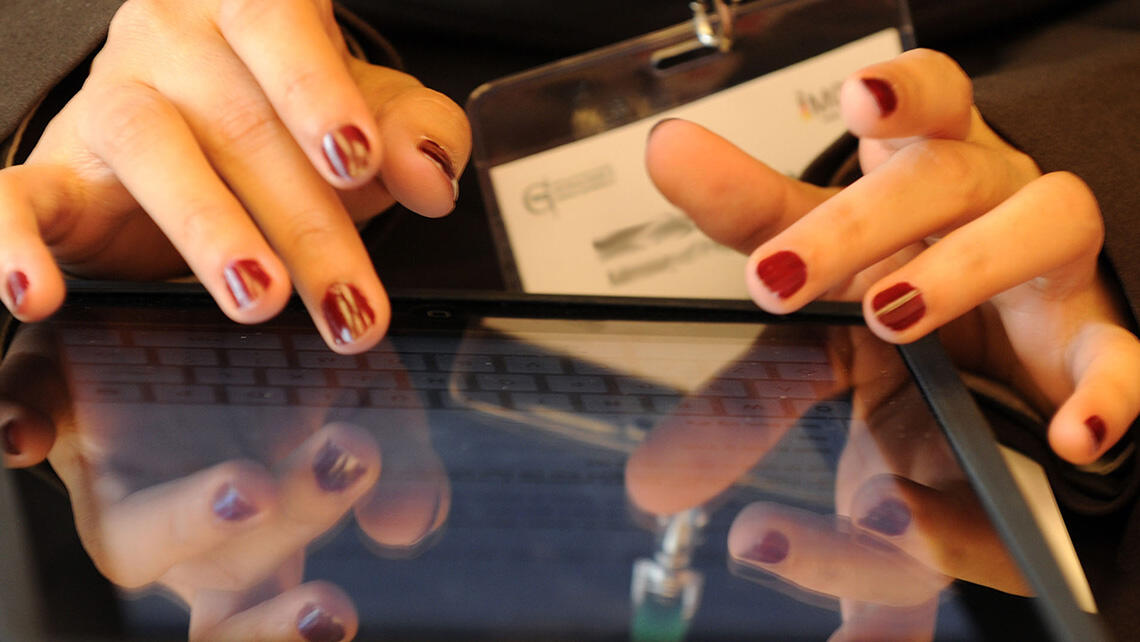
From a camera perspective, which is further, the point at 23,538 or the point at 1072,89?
the point at 1072,89

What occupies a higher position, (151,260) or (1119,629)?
(151,260)

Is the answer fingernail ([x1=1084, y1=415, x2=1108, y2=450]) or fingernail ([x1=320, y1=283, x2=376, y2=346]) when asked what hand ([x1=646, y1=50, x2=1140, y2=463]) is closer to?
fingernail ([x1=1084, y1=415, x2=1108, y2=450])

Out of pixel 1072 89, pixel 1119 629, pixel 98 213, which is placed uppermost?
pixel 98 213

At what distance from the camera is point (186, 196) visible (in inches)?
10.6

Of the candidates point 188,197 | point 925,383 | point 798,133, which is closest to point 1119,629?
point 925,383

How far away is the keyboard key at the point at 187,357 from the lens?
0.28 m

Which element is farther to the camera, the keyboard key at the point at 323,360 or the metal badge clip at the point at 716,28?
the metal badge clip at the point at 716,28

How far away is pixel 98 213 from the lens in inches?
12.2

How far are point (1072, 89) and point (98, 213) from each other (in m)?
0.38

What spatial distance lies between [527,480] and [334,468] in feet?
0.18

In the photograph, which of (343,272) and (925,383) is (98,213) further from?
(925,383)

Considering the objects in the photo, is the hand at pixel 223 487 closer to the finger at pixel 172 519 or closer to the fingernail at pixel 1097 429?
the finger at pixel 172 519

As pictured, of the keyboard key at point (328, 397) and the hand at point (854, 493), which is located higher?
the keyboard key at point (328, 397)

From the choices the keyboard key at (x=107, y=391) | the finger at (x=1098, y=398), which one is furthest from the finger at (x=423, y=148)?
the finger at (x=1098, y=398)
